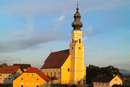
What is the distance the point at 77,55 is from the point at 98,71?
31.4 feet

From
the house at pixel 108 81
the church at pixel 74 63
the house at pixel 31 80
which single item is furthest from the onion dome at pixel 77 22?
the house at pixel 31 80

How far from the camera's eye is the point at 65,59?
67.1 meters

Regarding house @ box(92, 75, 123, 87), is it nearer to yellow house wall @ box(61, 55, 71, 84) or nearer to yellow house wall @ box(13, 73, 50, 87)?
yellow house wall @ box(61, 55, 71, 84)

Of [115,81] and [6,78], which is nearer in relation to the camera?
[115,81]

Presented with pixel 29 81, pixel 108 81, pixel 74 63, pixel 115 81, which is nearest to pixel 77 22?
pixel 74 63

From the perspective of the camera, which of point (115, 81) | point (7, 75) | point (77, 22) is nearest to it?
point (115, 81)

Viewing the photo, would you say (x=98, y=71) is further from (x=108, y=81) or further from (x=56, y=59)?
(x=56, y=59)

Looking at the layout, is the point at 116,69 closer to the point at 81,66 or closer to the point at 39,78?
the point at 81,66

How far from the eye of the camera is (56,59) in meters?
73.5

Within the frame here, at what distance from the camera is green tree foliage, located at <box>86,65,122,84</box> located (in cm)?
6831

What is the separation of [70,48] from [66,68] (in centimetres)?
664

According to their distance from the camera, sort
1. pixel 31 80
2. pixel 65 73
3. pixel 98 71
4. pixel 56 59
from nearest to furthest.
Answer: pixel 31 80 → pixel 65 73 → pixel 98 71 → pixel 56 59

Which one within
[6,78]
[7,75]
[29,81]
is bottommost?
[29,81]

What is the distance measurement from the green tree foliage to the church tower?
4.93 m
